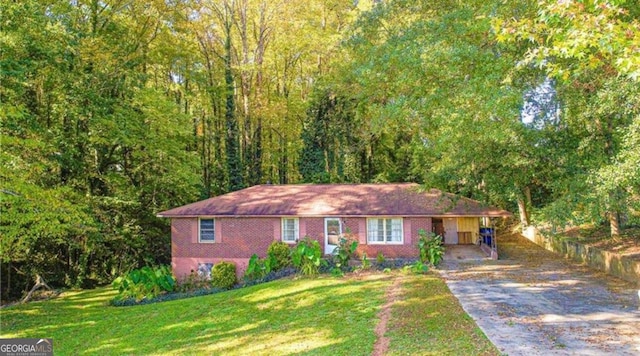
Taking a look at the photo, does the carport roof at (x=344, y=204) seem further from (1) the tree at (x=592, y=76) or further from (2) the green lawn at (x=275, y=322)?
(1) the tree at (x=592, y=76)

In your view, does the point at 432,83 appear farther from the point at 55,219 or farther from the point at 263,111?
the point at 263,111

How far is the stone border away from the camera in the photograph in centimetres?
1248

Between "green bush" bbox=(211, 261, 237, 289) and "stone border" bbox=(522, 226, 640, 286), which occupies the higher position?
"stone border" bbox=(522, 226, 640, 286)

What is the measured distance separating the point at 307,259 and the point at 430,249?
483cm

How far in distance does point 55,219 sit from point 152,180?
339 inches

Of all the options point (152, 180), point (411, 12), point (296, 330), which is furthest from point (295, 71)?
point (296, 330)

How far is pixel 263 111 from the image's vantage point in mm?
27719

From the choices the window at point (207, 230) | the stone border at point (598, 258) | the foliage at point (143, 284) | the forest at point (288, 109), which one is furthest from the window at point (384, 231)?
the foliage at point (143, 284)

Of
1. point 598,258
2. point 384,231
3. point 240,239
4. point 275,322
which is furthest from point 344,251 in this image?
point 598,258

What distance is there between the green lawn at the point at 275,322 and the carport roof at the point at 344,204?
13.2ft

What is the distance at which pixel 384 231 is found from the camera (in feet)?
60.1

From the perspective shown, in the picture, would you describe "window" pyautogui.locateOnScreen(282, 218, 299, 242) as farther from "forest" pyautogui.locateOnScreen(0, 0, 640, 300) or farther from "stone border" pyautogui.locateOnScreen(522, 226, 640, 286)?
"stone border" pyautogui.locateOnScreen(522, 226, 640, 286)

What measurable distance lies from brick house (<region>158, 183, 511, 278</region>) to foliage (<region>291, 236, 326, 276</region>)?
2081mm

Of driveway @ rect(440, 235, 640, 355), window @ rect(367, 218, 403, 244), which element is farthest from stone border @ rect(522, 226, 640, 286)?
window @ rect(367, 218, 403, 244)
